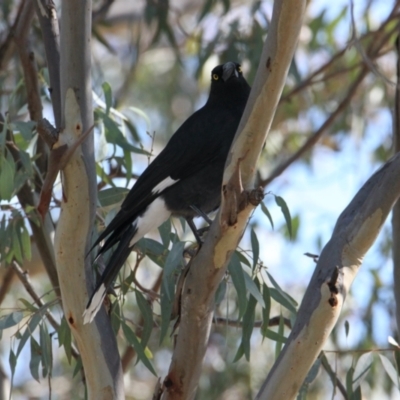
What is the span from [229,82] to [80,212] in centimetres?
94

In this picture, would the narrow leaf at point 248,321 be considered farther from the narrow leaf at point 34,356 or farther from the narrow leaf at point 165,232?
the narrow leaf at point 34,356

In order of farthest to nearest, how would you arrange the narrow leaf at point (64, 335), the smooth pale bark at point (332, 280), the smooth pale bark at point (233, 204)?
1. the narrow leaf at point (64, 335)
2. the smooth pale bark at point (332, 280)
3. the smooth pale bark at point (233, 204)

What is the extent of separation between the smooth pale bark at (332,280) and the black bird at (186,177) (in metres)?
0.48

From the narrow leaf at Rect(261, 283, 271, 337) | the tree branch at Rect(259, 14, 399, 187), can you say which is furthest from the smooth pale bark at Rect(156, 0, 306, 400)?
the tree branch at Rect(259, 14, 399, 187)

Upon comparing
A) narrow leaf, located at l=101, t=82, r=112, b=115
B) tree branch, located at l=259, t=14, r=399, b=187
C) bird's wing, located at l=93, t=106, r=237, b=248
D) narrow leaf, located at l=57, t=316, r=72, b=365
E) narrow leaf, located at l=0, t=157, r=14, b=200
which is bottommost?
narrow leaf, located at l=57, t=316, r=72, b=365

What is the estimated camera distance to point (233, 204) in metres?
1.59

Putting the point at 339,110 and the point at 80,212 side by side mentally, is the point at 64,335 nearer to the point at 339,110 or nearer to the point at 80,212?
the point at 80,212

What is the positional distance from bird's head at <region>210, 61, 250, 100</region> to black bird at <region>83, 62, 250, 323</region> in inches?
0.7

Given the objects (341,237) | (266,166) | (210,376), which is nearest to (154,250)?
(341,237)

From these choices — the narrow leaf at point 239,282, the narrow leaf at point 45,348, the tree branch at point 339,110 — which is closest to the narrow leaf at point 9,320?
the narrow leaf at point 45,348

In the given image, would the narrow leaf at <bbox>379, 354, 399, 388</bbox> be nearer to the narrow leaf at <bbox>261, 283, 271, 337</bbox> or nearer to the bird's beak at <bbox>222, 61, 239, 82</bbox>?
the narrow leaf at <bbox>261, 283, 271, 337</bbox>

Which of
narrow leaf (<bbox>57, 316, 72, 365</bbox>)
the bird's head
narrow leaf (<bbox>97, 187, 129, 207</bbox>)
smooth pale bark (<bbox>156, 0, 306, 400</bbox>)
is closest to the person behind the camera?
smooth pale bark (<bbox>156, 0, 306, 400</bbox>)

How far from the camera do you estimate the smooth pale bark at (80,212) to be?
5.74 ft

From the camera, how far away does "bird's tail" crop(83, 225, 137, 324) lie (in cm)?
175
